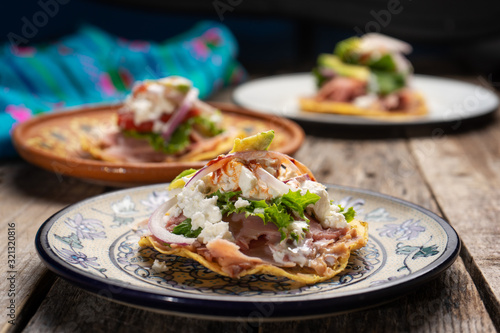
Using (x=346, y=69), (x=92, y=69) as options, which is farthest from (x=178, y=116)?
(x=346, y=69)

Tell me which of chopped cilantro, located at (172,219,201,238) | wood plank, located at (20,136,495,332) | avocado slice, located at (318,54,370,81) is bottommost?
avocado slice, located at (318,54,370,81)

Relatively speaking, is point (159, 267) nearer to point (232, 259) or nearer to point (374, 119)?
point (232, 259)

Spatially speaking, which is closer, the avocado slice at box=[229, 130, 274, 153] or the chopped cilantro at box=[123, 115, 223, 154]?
the avocado slice at box=[229, 130, 274, 153]

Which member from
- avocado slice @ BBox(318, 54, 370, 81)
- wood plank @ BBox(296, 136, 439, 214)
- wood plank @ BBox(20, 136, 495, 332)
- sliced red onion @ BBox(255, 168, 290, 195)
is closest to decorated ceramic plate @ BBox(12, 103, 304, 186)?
wood plank @ BBox(296, 136, 439, 214)

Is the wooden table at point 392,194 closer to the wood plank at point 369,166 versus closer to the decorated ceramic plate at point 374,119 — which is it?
the wood plank at point 369,166

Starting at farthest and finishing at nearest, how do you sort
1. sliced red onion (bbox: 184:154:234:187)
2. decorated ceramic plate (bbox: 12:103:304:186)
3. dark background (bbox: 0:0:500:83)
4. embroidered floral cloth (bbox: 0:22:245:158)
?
dark background (bbox: 0:0:500:83), embroidered floral cloth (bbox: 0:22:245:158), decorated ceramic plate (bbox: 12:103:304:186), sliced red onion (bbox: 184:154:234:187)

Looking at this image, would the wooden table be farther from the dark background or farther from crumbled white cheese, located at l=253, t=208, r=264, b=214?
the dark background

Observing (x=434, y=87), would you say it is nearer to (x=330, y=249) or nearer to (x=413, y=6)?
(x=413, y=6)

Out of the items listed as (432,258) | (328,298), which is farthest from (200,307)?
(432,258)
